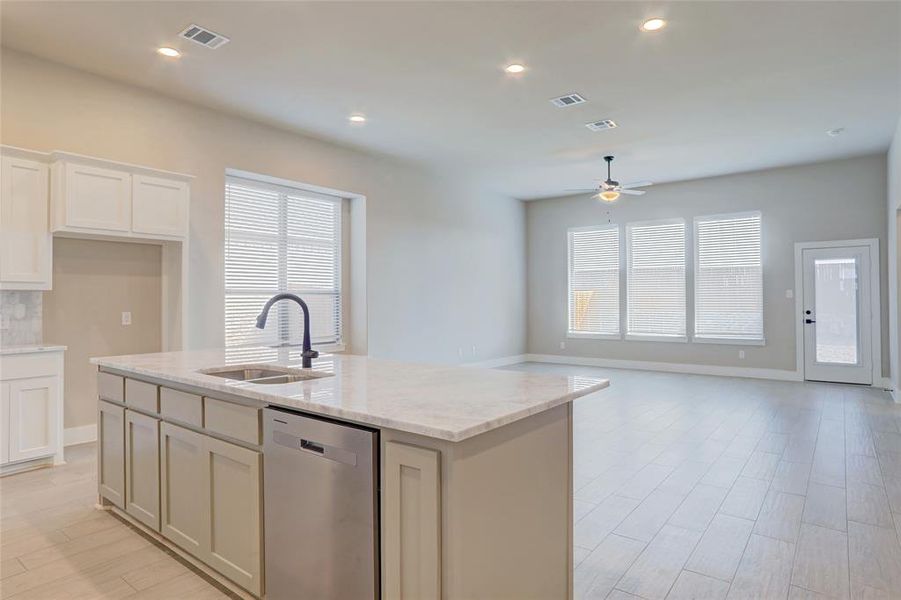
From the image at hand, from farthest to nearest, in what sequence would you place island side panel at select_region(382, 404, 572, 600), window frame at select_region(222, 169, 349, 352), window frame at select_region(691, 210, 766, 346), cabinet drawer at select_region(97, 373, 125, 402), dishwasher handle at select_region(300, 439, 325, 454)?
1. window frame at select_region(691, 210, 766, 346)
2. window frame at select_region(222, 169, 349, 352)
3. cabinet drawer at select_region(97, 373, 125, 402)
4. dishwasher handle at select_region(300, 439, 325, 454)
5. island side panel at select_region(382, 404, 572, 600)

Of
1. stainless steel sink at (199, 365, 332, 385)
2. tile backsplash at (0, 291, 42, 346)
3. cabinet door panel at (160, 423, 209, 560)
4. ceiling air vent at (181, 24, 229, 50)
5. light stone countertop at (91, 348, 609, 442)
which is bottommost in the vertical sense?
cabinet door panel at (160, 423, 209, 560)

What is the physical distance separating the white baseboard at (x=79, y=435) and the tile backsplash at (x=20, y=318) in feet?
2.77

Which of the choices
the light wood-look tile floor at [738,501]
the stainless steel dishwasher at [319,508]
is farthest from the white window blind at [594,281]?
the stainless steel dishwasher at [319,508]

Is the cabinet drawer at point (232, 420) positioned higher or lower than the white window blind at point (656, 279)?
lower

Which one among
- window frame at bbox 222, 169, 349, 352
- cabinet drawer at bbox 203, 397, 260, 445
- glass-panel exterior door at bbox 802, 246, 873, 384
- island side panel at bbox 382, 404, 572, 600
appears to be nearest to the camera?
island side panel at bbox 382, 404, 572, 600

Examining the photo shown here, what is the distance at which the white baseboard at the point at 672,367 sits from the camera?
783 centimetres

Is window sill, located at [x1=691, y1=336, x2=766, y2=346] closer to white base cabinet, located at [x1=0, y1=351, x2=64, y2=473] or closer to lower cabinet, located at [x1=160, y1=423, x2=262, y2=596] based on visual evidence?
lower cabinet, located at [x1=160, y1=423, x2=262, y2=596]

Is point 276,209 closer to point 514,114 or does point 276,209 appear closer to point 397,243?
point 397,243

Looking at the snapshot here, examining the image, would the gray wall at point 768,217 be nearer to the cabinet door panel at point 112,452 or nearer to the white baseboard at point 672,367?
the white baseboard at point 672,367

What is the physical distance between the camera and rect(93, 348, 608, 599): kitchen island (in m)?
1.48

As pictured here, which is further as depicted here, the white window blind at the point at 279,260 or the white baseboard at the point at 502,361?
the white baseboard at the point at 502,361

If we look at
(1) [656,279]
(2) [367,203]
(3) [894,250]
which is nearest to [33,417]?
(2) [367,203]

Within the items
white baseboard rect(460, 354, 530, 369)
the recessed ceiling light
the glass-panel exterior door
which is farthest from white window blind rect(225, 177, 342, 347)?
the glass-panel exterior door

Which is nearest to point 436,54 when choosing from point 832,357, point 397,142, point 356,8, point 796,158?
point 356,8
